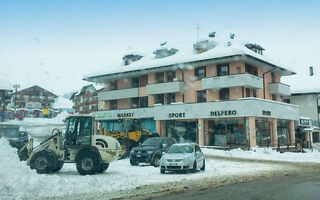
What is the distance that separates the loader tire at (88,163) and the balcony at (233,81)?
21.3 metres

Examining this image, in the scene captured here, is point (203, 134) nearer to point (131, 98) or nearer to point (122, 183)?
point (131, 98)

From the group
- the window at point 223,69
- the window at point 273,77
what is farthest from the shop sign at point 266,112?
the window at point 273,77

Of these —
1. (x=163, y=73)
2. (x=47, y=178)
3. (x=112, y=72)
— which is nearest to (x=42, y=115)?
(x=112, y=72)

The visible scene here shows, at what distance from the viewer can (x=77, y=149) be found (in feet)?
47.9

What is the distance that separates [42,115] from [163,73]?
65.8 meters

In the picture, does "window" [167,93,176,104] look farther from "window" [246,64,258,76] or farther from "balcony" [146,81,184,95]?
"window" [246,64,258,76]

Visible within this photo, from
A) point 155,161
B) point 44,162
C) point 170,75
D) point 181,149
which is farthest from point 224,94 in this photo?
point 44,162

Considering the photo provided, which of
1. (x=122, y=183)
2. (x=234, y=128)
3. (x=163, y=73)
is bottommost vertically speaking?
(x=122, y=183)

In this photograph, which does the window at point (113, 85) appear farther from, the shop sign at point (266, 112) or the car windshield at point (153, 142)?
the car windshield at point (153, 142)

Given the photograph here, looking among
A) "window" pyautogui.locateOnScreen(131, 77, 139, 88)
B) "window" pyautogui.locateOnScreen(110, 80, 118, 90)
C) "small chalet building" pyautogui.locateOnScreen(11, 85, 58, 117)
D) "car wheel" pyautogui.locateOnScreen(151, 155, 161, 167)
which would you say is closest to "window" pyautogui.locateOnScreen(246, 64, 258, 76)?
"window" pyautogui.locateOnScreen(131, 77, 139, 88)

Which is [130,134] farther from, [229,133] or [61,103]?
[61,103]

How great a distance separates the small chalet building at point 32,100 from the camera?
94.6m

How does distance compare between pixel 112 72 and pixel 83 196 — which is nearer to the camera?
pixel 83 196

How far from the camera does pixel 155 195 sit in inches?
355
